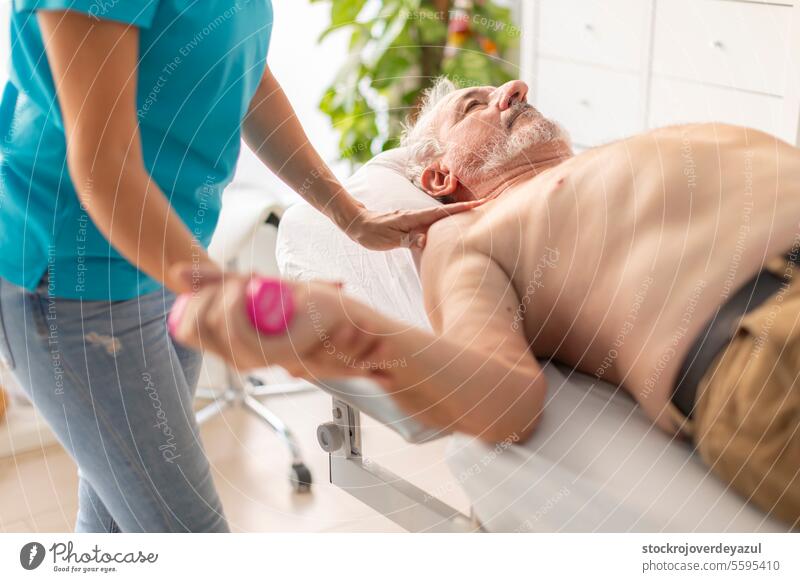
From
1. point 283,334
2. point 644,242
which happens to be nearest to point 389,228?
point 644,242

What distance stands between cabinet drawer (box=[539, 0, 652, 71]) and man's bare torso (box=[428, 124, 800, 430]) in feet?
1.65

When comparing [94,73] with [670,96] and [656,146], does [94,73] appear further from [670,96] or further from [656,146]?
[670,96]

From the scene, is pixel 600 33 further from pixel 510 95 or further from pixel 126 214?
pixel 126 214

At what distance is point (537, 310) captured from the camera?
0.89 metres

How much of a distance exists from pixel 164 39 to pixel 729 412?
0.55 meters

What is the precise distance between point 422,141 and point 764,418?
457 mm

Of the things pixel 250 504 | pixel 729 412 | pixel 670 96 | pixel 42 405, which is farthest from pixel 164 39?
pixel 670 96

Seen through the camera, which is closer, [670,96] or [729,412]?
[729,412]

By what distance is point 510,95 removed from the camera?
0.98 metres

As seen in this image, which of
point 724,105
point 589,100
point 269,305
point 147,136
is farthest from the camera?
point 724,105

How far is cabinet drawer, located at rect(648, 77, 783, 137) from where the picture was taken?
1.41 m

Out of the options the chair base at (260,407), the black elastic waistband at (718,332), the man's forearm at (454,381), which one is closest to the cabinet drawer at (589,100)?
the black elastic waistband at (718,332)

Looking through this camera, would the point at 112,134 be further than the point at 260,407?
No

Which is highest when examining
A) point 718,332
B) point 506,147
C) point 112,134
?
point 112,134
